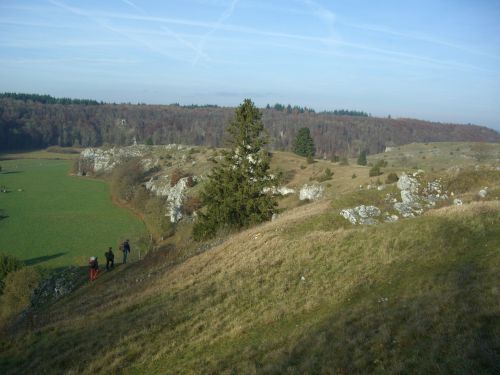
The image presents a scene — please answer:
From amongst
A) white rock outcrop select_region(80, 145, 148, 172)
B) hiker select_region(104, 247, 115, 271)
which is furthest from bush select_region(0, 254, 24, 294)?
white rock outcrop select_region(80, 145, 148, 172)

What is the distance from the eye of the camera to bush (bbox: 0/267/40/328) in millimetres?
32406

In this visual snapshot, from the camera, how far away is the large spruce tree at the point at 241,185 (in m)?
33.1

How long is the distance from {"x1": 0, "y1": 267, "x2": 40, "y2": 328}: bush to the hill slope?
1418 centimetres

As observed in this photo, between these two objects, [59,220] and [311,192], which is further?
[59,220]

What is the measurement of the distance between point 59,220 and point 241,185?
53227 millimetres

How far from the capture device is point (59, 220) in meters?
73.0

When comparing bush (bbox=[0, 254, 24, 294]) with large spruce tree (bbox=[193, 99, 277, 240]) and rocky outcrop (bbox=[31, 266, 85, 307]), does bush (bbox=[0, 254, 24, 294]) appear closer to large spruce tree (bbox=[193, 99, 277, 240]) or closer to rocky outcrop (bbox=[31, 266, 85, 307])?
rocky outcrop (bbox=[31, 266, 85, 307])

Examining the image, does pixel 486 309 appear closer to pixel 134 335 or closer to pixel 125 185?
pixel 134 335

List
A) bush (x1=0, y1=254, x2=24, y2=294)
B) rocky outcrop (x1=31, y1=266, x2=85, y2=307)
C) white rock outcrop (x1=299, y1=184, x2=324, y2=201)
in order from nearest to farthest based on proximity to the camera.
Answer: rocky outcrop (x1=31, y1=266, x2=85, y2=307) < bush (x1=0, y1=254, x2=24, y2=294) < white rock outcrop (x1=299, y1=184, x2=324, y2=201)

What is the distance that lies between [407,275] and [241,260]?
8157 millimetres

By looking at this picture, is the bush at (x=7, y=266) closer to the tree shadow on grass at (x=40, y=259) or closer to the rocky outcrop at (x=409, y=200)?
the tree shadow on grass at (x=40, y=259)

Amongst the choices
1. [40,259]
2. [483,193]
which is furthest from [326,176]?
[40,259]

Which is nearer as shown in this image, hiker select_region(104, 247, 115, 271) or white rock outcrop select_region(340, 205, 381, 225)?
white rock outcrop select_region(340, 205, 381, 225)

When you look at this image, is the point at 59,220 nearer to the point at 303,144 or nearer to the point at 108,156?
the point at 303,144
